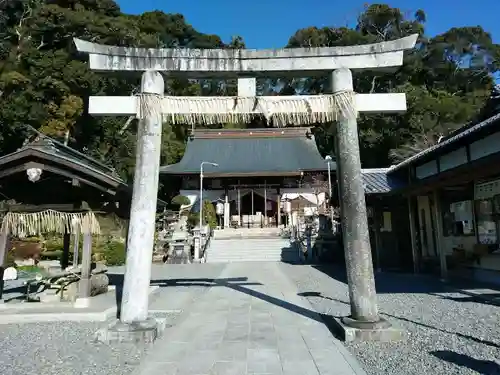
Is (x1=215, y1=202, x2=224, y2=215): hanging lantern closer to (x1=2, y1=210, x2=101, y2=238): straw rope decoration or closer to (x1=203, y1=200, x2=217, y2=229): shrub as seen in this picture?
(x1=203, y1=200, x2=217, y2=229): shrub

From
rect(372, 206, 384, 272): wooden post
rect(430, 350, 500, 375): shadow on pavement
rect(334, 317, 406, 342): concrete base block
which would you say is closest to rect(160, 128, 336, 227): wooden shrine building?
rect(372, 206, 384, 272): wooden post

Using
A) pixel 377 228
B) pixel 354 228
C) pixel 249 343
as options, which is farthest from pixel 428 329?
pixel 377 228

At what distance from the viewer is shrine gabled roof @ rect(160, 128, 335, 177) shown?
93.0 ft

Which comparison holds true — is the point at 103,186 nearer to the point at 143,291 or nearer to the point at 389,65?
the point at 143,291

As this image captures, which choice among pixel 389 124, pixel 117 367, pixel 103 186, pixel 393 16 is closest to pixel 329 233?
pixel 103 186

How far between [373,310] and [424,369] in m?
1.21

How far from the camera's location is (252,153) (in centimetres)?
3256

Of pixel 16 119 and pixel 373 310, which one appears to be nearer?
pixel 373 310

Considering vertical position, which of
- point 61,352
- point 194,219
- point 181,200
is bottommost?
point 61,352

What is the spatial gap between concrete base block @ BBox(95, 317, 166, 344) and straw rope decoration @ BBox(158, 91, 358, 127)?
301 cm

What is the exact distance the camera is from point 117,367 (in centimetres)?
424

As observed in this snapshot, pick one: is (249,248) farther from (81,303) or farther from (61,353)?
(61,353)

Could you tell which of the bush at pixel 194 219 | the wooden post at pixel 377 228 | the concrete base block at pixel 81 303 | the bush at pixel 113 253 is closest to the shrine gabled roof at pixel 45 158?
the concrete base block at pixel 81 303

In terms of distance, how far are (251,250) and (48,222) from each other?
13.2 m
